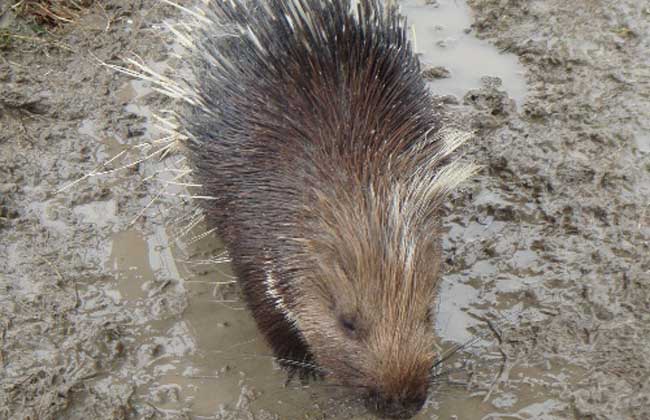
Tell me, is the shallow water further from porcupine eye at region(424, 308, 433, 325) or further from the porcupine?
porcupine eye at region(424, 308, 433, 325)

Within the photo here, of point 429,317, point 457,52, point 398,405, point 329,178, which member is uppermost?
point 329,178

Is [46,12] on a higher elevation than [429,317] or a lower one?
higher

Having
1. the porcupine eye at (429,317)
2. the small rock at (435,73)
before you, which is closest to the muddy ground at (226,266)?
the small rock at (435,73)

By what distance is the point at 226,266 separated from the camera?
5.07 metres

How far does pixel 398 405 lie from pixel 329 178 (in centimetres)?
106

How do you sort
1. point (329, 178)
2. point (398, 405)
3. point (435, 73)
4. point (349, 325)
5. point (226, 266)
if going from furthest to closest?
point (435, 73)
point (226, 266)
point (329, 178)
point (349, 325)
point (398, 405)

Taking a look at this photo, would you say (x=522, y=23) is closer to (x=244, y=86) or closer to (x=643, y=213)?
(x=643, y=213)

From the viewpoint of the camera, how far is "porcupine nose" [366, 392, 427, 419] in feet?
10.7

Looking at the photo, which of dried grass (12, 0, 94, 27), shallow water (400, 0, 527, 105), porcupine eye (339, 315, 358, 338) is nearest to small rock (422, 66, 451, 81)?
shallow water (400, 0, 527, 105)

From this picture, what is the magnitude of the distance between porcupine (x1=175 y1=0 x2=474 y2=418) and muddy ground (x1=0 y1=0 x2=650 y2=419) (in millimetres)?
628

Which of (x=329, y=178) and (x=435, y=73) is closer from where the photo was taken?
(x=329, y=178)

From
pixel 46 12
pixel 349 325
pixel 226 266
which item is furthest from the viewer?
pixel 46 12

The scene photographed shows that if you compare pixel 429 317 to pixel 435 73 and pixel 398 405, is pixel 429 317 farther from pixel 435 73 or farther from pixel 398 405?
pixel 435 73

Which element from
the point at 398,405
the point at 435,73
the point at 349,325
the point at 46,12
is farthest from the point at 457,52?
the point at 398,405
